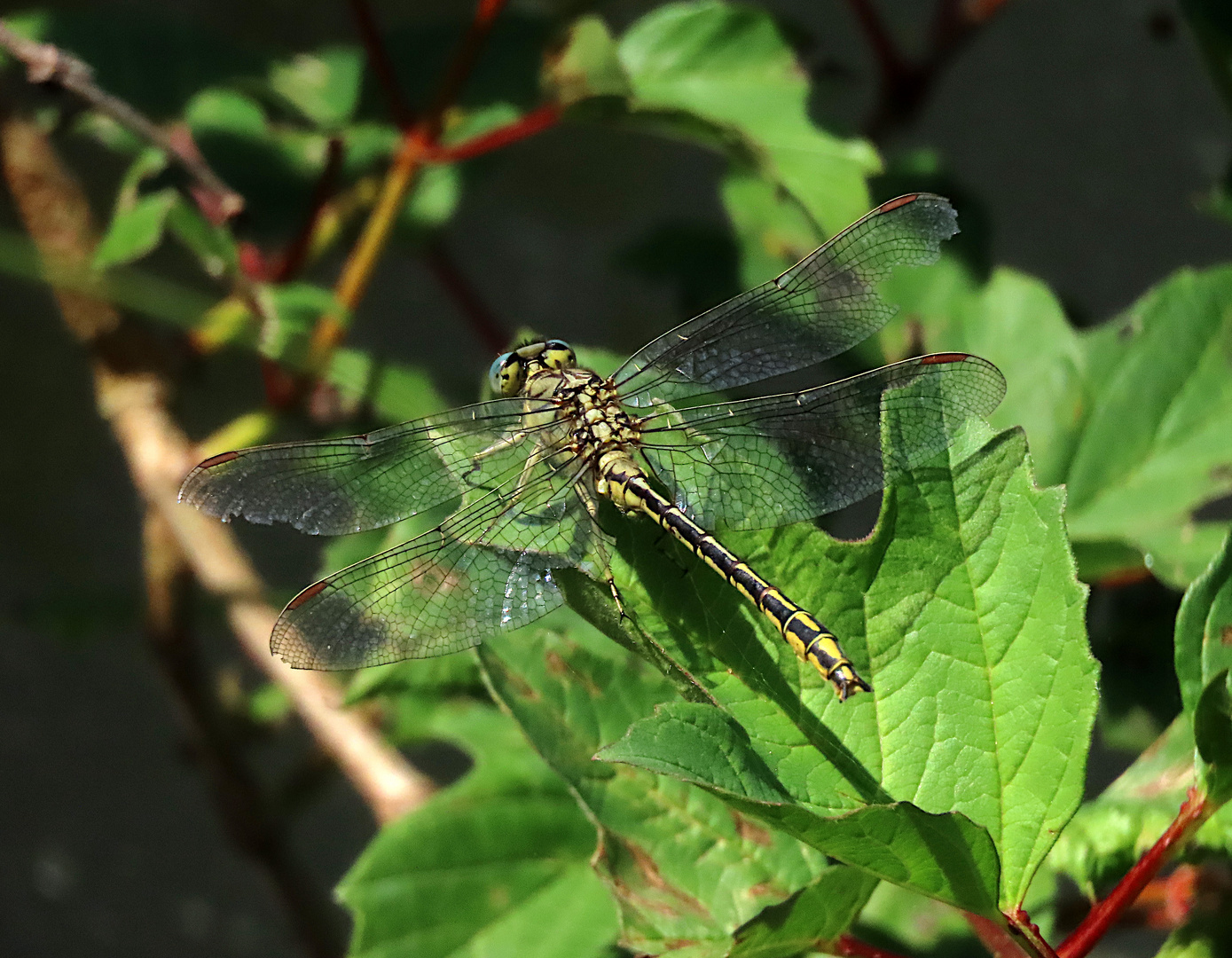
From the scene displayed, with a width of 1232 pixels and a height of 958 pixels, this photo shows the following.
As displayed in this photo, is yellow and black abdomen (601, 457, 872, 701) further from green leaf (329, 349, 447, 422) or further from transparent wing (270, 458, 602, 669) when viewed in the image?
green leaf (329, 349, 447, 422)

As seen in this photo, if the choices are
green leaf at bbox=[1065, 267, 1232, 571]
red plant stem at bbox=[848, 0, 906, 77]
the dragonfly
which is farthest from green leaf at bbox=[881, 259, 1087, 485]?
red plant stem at bbox=[848, 0, 906, 77]

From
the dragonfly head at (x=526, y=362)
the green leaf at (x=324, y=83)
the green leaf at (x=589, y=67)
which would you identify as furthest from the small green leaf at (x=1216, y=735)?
the green leaf at (x=324, y=83)

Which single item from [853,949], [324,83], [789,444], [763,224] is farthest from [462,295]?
[853,949]

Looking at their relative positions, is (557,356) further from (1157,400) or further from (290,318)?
(1157,400)

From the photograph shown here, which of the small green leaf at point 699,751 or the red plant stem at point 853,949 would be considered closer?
the small green leaf at point 699,751

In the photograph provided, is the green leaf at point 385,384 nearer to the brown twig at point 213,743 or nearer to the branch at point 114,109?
the branch at point 114,109

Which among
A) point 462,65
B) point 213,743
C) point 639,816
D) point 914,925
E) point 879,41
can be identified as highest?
point 462,65
